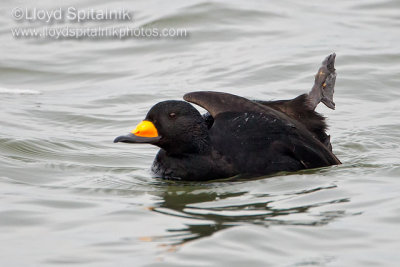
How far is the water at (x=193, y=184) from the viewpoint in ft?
19.5

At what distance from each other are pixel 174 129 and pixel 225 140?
45cm

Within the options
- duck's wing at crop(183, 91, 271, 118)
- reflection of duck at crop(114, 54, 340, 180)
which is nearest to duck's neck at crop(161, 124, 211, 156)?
reflection of duck at crop(114, 54, 340, 180)

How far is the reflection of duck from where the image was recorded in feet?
24.9

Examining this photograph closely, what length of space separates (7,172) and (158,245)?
2.74m

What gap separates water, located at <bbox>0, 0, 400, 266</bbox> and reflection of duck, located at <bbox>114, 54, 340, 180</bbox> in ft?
0.45

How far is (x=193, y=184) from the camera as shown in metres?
7.56

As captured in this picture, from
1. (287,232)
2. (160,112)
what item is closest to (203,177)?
(160,112)

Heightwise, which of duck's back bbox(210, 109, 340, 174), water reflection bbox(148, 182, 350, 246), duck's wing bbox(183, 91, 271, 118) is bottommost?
water reflection bbox(148, 182, 350, 246)

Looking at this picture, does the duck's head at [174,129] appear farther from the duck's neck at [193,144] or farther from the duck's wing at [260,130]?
the duck's wing at [260,130]

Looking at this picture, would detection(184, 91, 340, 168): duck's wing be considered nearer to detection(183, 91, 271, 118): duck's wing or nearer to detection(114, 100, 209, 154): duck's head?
detection(183, 91, 271, 118): duck's wing

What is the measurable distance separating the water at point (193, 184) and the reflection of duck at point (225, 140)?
138 millimetres

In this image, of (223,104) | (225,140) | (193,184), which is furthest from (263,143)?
(193,184)

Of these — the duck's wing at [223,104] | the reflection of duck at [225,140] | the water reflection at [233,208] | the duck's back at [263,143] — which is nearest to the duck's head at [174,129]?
the reflection of duck at [225,140]

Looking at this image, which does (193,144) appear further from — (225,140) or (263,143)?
(263,143)
